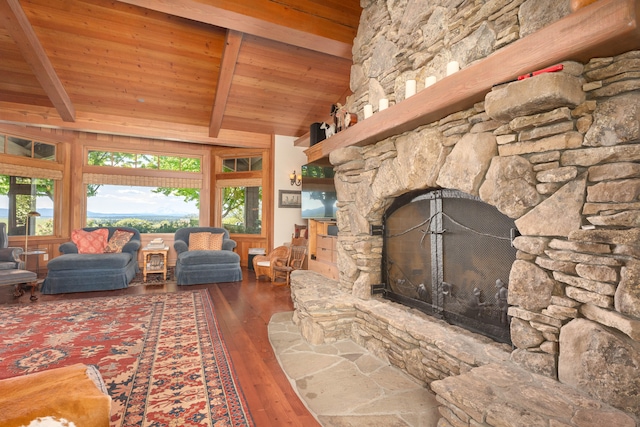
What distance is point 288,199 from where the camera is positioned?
6.77 m

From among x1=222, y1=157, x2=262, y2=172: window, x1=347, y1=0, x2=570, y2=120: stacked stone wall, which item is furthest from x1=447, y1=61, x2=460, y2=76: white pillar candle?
x1=222, y1=157, x2=262, y2=172: window

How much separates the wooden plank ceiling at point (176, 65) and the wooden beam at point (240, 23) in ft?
0.04

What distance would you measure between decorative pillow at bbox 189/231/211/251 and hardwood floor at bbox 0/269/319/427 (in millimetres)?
837

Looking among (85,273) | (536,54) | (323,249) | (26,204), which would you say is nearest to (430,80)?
(536,54)

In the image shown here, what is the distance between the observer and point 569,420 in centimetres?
117

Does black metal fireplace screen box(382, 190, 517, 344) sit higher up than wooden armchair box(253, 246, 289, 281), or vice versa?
black metal fireplace screen box(382, 190, 517, 344)

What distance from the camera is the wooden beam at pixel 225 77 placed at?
4004 mm

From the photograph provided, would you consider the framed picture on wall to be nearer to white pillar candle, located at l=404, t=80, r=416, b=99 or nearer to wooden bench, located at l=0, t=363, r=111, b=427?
white pillar candle, located at l=404, t=80, r=416, b=99

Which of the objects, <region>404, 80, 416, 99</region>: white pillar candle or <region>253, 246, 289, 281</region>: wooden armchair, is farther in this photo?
<region>253, 246, 289, 281</region>: wooden armchair

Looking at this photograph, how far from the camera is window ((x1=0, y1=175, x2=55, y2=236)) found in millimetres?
5559

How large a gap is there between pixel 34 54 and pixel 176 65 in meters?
1.66

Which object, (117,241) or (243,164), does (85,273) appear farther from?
(243,164)

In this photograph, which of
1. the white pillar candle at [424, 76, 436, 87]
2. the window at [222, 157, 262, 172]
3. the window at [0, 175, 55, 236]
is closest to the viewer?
the white pillar candle at [424, 76, 436, 87]

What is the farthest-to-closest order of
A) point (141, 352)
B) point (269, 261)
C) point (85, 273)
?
point (269, 261)
point (85, 273)
point (141, 352)
